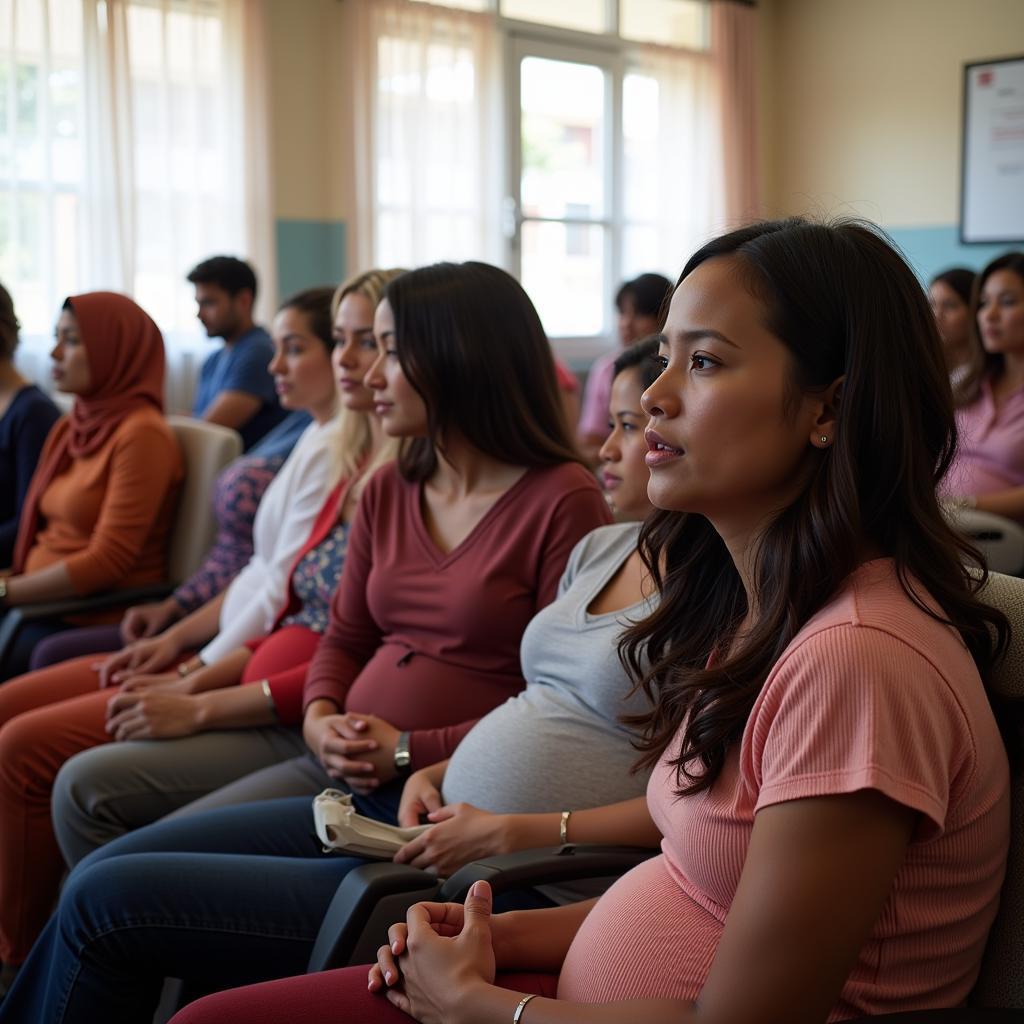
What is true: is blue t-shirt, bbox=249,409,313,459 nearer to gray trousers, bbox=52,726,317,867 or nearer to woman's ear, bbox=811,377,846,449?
gray trousers, bbox=52,726,317,867

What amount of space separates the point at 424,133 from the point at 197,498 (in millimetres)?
3698

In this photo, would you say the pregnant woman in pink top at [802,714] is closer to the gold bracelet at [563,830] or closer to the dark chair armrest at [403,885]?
the dark chair armrest at [403,885]

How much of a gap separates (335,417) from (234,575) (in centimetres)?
46

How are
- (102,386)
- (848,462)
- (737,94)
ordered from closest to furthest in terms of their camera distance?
(848,462)
(102,386)
(737,94)

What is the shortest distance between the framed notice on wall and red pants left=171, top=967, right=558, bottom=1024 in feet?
21.1

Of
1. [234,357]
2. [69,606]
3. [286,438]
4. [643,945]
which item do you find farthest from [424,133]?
[643,945]

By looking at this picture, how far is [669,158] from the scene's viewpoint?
7.19 metres

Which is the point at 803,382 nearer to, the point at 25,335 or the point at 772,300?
the point at 772,300

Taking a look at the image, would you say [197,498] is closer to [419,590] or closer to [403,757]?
[419,590]

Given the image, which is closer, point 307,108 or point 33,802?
point 33,802

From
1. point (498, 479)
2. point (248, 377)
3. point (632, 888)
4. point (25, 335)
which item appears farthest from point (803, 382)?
point (25, 335)

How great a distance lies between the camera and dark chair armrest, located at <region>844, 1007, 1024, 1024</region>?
2.98 feet

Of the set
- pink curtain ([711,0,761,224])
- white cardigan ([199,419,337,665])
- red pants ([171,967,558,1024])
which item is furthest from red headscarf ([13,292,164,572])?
pink curtain ([711,0,761,224])

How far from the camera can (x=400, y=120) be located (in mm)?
5910
